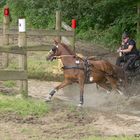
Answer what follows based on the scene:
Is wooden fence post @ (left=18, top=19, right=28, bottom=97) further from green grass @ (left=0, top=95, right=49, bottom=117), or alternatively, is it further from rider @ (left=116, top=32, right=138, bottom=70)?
rider @ (left=116, top=32, right=138, bottom=70)

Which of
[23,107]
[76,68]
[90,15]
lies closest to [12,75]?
[23,107]

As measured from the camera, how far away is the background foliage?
27.7 meters

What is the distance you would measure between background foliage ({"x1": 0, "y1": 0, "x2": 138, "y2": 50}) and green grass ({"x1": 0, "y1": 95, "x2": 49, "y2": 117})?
14381 mm

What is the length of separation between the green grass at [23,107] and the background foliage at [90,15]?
566 inches

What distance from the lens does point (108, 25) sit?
3133 cm

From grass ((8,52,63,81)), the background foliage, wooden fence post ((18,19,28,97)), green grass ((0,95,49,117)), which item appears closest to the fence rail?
wooden fence post ((18,19,28,97))

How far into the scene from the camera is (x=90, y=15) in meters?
31.5

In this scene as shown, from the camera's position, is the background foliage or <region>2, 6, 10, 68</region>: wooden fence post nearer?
<region>2, 6, 10, 68</region>: wooden fence post

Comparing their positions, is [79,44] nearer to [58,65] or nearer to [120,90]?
[58,65]

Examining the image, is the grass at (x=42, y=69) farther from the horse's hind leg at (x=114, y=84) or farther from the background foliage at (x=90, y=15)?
the background foliage at (x=90, y=15)

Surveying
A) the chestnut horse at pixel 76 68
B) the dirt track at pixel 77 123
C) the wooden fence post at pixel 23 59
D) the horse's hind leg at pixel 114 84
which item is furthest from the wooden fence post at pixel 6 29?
the horse's hind leg at pixel 114 84

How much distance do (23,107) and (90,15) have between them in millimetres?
19787

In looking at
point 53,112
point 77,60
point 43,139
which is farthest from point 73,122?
point 77,60

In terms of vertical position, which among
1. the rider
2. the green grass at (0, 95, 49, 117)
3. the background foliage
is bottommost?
the green grass at (0, 95, 49, 117)
